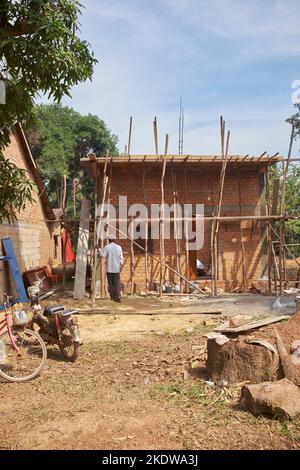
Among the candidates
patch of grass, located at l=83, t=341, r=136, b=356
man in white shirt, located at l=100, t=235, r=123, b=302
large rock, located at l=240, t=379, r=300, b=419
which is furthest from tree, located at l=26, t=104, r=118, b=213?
large rock, located at l=240, t=379, r=300, b=419

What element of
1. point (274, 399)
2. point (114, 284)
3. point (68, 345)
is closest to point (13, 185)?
point (68, 345)

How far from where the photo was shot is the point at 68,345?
6.25 m

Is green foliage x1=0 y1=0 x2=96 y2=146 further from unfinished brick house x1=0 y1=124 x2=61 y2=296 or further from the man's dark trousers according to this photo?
the man's dark trousers

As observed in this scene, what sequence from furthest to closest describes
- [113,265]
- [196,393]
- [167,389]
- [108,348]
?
1. [113,265]
2. [108,348]
3. [167,389]
4. [196,393]

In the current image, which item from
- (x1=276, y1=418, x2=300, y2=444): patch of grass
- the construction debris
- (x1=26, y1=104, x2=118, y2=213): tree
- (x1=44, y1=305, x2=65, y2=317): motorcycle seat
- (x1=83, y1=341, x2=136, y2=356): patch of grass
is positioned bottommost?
(x1=83, y1=341, x2=136, y2=356): patch of grass

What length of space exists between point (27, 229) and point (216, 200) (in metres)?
6.35

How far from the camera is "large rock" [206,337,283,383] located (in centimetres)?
477

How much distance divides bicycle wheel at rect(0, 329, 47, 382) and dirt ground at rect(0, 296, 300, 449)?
0.21 m

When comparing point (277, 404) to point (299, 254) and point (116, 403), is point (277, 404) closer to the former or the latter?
point (116, 403)

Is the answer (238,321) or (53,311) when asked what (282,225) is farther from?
(53,311)

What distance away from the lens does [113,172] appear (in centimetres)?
1334

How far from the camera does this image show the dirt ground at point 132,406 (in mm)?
3584
